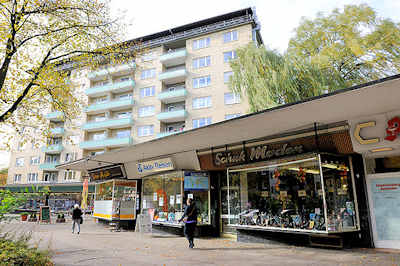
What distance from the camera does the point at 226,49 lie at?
3284 centimetres

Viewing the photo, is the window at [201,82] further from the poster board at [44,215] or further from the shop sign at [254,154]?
the shop sign at [254,154]

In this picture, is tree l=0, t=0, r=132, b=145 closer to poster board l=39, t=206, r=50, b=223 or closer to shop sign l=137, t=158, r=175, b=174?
shop sign l=137, t=158, r=175, b=174

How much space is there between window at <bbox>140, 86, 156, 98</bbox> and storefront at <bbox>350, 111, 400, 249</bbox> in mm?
30387

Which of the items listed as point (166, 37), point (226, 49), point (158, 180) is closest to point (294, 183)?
point (158, 180)

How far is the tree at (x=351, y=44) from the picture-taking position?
14.7 meters

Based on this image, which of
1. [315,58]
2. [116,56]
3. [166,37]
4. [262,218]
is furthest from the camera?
[166,37]

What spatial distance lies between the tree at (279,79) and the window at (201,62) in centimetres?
1553

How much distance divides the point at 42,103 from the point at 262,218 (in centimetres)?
981

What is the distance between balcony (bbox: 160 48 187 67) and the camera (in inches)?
1395

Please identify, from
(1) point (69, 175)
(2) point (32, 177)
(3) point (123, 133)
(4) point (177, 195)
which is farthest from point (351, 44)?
(2) point (32, 177)

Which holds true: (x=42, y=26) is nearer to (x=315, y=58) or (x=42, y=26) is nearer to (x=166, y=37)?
(x=315, y=58)

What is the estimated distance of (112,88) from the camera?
39.1 metres

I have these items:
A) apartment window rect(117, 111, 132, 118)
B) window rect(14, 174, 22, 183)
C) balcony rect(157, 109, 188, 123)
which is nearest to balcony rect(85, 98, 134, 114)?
apartment window rect(117, 111, 132, 118)

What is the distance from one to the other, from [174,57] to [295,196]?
2900cm
